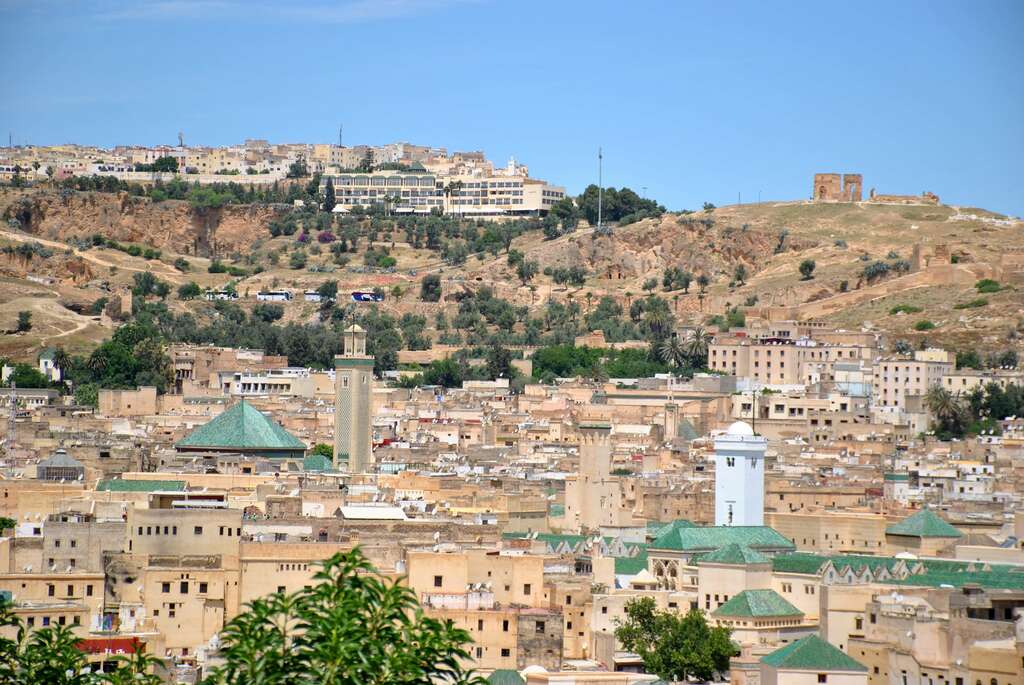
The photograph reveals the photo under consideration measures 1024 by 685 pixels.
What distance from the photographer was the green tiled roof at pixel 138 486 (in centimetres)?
4709

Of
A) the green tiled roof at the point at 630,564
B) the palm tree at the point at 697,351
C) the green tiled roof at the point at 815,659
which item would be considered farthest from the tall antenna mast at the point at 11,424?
the palm tree at the point at 697,351

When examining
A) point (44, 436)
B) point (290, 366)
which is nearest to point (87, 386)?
point (290, 366)

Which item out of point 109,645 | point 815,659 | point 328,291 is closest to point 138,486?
point 109,645

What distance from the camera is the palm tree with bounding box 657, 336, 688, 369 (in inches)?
3799

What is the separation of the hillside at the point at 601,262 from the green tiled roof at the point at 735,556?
52.9 meters

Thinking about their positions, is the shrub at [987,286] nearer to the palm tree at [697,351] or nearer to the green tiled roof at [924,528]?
the palm tree at [697,351]

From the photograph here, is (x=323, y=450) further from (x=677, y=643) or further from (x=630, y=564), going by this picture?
(x=677, y=643)

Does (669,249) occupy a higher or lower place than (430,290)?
higher

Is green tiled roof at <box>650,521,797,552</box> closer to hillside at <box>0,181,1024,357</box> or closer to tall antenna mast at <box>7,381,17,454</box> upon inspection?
tall antenna mast at <box>7,381,17,454</box>

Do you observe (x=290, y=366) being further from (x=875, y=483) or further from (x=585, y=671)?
(x=585, y=671)

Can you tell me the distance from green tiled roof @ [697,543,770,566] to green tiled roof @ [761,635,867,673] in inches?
275

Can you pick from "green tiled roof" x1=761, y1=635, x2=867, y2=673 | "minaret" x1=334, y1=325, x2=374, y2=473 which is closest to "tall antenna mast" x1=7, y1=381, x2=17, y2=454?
"minaret" x1=334, y1=325, x2=374, y2=473

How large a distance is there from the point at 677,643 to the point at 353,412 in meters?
24.1

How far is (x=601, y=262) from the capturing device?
396 ft
